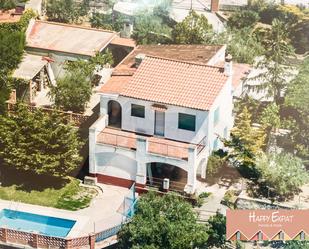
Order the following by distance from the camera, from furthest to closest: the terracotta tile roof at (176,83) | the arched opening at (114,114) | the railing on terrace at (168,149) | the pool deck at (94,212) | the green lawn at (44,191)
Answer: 1. the arched opening at (114,114)
2. the terracotta tile roof at (176,83)
3. the green lawn at (44,191)
4. the railing on terrace at (168,149)
5. the pool deck at (94,212)

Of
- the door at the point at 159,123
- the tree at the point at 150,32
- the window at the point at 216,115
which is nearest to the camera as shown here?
the door at the point at 159,123

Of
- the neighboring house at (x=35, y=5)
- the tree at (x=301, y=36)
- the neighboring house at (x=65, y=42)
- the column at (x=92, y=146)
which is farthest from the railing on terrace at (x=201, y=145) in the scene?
the tree at (x=301, y=36)

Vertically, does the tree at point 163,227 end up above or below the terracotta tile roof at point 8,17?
below

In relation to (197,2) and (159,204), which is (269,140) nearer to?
(159,204)

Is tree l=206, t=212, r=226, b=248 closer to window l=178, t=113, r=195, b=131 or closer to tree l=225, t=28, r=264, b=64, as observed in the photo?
window l=178, t=113, r=195, b=131

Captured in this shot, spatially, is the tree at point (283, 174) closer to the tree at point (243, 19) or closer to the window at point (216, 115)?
the window at point (216, 115)

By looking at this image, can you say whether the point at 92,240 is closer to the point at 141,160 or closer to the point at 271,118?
the point at 141,160

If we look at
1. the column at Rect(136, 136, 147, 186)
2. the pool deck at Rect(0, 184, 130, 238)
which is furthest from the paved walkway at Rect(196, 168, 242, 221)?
the pool deck at Rect(0, 184, 130, 238)
